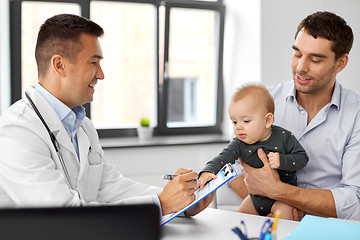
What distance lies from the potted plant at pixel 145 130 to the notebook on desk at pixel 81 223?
3.31 meters

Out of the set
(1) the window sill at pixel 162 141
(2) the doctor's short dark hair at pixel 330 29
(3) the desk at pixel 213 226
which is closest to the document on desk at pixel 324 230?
(3) the desk at pixel 213 226

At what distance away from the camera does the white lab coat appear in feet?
4.47

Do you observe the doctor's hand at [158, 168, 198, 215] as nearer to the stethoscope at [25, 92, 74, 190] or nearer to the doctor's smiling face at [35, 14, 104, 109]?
the stethoscope at [25, 92, 74, 190]

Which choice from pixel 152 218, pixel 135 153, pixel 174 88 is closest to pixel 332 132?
pixel 152 218

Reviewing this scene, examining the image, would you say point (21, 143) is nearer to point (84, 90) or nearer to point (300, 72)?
point (84, 90)

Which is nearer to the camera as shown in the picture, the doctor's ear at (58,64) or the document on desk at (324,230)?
the document on desk at (324,230)

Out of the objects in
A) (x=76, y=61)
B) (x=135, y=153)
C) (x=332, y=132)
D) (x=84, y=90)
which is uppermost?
(x=76, y=61)

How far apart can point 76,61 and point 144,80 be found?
7.56ft

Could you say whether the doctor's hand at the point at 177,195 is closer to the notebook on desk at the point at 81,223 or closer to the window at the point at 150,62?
the notebook on desk at the point at 81,223

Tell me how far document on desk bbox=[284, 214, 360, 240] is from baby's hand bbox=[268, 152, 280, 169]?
0.37 meters

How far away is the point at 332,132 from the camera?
1.99 metres

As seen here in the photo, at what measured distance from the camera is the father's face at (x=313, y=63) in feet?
6.46

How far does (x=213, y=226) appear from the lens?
1474 mm

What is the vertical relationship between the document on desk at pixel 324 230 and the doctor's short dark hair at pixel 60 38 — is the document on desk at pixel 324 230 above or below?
below
